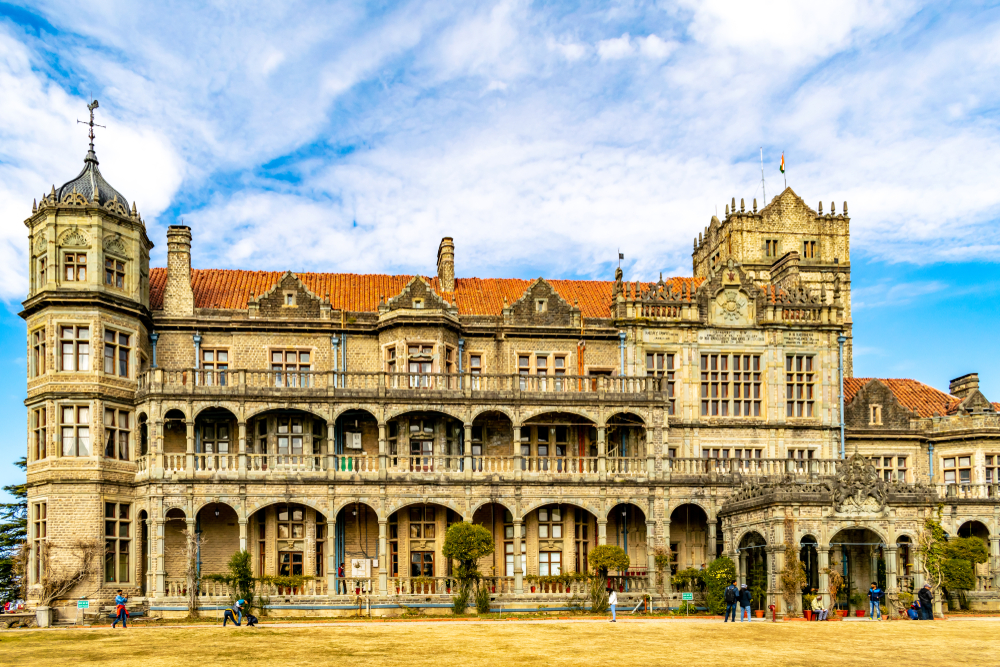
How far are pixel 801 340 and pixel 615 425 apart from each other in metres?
9.64

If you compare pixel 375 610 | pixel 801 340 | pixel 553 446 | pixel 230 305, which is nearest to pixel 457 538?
pixel 375 610

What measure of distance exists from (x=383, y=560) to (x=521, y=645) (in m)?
14.4

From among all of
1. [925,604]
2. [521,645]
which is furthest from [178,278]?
[925,604]

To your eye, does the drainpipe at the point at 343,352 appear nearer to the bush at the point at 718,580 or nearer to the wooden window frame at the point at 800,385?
the bush at the point at 718,580

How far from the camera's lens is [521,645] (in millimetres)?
25969

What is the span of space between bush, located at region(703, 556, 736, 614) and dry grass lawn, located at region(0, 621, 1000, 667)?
474 centimetres

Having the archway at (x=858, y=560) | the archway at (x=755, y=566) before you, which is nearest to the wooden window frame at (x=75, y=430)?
the archway at (x=755, y=566)

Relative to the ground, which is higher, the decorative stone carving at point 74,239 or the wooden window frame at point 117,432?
the decorative stone carving at point 74,239

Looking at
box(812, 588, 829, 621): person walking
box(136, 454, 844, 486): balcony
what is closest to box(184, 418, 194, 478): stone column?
box(136, 454, 844, 486): balcony

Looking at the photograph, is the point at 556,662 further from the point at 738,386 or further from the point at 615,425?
the point at 738,386

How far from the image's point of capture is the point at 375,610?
37.8 meters

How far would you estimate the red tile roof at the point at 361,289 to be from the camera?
147ft

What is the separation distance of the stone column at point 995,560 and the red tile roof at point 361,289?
647 inches

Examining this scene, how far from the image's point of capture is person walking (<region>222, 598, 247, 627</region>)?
108 feet
